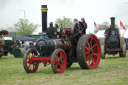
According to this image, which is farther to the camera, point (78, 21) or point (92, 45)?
point (92, 45)

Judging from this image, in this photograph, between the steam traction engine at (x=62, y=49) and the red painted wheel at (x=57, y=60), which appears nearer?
the red painted wheel at (x=57, y=60)

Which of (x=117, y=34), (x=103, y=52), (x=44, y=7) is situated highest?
(x=44, y=7)

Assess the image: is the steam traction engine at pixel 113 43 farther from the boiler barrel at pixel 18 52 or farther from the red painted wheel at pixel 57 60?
the red painted wheel at pixel 57 60

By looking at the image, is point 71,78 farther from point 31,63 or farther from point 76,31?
point 76,31

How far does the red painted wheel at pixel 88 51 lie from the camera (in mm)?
9109

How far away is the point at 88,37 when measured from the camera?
31.1 feet

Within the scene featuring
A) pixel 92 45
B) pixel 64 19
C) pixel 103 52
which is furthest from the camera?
pixel 64 19

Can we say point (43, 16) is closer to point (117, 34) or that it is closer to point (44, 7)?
point (44, 7)

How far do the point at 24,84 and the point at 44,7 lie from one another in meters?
3.23

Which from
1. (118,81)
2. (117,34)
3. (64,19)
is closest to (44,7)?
(118,81)

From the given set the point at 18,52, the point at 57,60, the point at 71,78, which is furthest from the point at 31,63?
the point at 18,52

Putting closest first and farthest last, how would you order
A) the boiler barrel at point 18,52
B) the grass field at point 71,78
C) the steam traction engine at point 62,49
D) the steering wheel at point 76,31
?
the grass field at point 71,78 → the steam traction engine at point 62,49 → the steering wheel at point 76,31 → the boiler barrel at point 18,52

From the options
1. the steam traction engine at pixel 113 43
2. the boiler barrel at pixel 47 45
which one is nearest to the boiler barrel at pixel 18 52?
the steam traction engine at pixel 113 43

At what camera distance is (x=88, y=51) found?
9.66m
